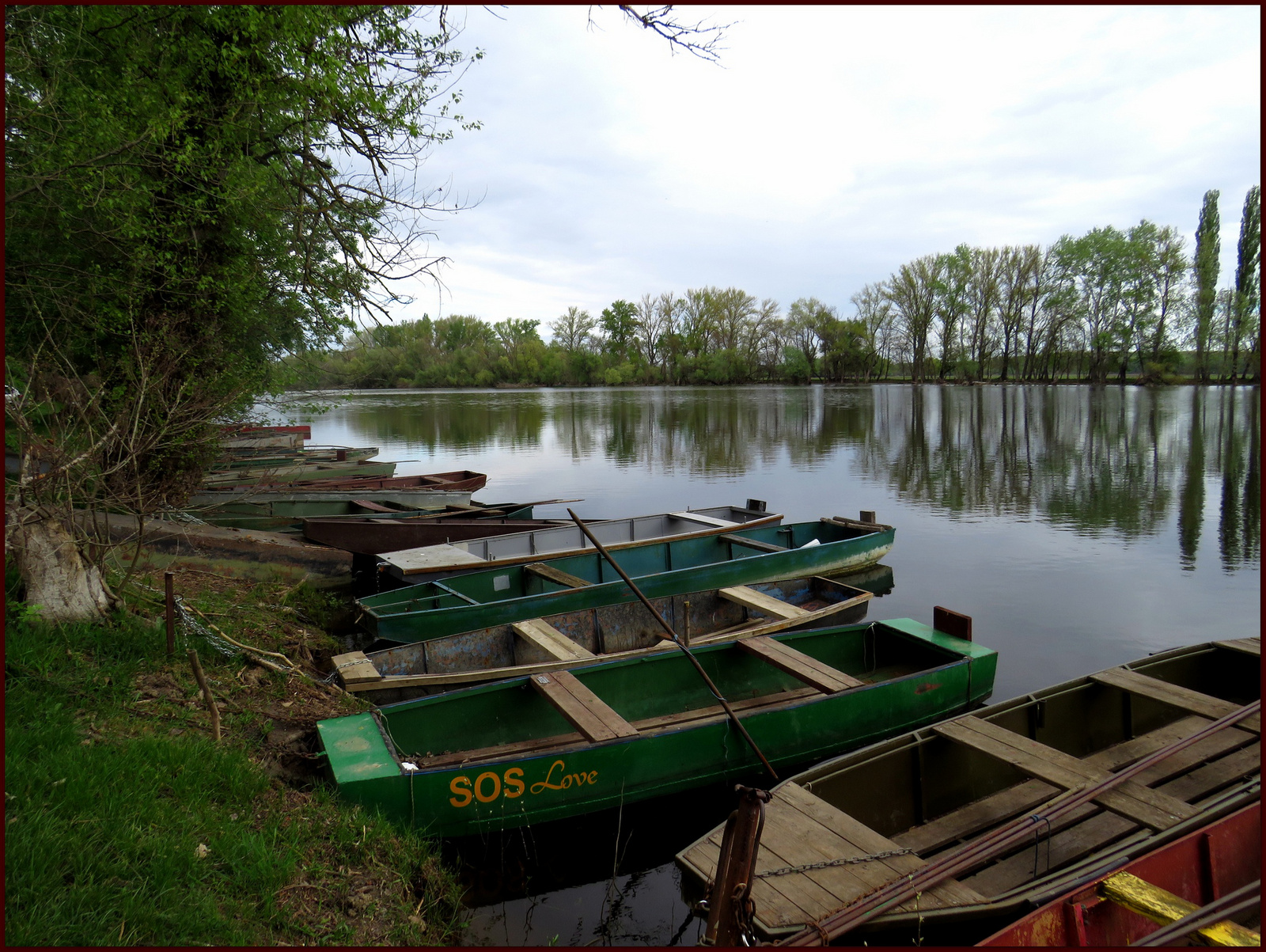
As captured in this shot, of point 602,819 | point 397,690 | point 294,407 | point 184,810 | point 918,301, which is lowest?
point 602,819

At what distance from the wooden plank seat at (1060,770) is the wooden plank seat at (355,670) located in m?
4.85

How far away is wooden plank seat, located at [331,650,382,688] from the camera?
256 inches

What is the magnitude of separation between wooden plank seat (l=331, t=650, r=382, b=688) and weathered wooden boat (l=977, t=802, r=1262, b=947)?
5.25 metres

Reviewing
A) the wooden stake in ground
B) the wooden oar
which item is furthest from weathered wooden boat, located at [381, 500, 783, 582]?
the wooden oar

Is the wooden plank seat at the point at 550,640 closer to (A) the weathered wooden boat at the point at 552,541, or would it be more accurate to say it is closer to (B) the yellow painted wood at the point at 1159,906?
(A) the weathered wooden boat at the point at 552,541

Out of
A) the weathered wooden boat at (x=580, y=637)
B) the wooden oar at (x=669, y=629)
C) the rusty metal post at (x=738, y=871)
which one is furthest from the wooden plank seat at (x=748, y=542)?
the rusty metal post at (x=738, y=871)

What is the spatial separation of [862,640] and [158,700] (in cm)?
667

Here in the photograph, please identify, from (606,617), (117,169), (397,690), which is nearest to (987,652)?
(606,617)

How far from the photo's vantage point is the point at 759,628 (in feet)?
28.0

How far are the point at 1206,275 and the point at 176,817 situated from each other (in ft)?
253

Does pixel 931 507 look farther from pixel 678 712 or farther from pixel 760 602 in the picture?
pixel 678 712

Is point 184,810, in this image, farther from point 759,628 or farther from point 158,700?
point 759,628

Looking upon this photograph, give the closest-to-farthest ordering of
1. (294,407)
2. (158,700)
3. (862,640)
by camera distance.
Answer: (158,700) → (862,640) → (294,407)

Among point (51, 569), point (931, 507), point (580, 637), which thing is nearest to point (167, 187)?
point (51, 569)
